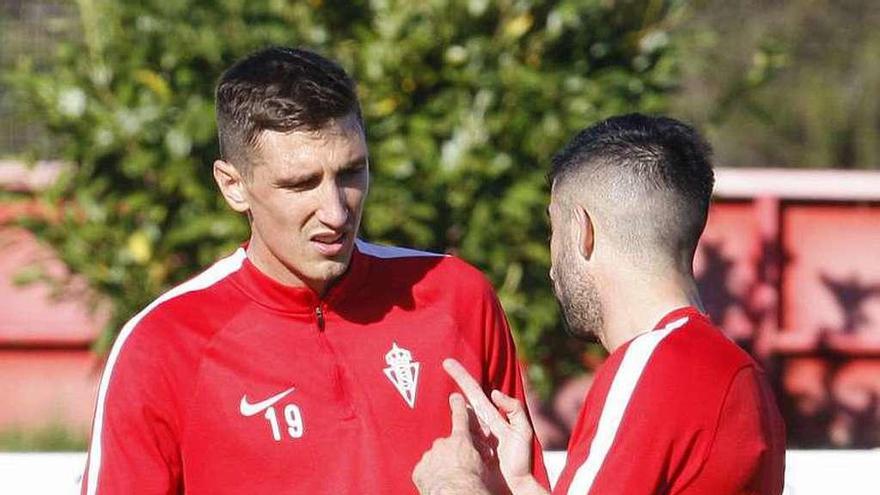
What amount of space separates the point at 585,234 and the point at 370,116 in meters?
3.25

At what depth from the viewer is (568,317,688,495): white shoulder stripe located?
103 inches

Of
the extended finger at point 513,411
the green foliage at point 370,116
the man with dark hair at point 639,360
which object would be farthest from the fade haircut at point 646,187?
the green foliage at point 370,116

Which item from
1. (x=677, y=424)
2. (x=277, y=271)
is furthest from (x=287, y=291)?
(x=677, y=424)

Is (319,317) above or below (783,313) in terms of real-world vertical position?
above

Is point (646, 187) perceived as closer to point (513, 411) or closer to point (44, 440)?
point (513, 411)

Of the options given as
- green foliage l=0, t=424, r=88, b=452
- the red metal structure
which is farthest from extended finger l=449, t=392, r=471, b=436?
green foliage l=0, t=424, r=88, b=452

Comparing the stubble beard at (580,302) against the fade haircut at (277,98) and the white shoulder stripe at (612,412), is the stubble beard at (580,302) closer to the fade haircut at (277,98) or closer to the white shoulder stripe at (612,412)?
the white shoulder stripe at (612,412)

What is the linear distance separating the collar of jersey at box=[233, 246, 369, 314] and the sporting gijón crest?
0.15 metres

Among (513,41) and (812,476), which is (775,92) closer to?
(513,41)

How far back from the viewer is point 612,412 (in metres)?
2.62

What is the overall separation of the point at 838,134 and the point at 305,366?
367 inches

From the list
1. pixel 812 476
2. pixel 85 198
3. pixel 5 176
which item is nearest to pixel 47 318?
pixel 5 176

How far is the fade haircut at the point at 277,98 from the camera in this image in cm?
313

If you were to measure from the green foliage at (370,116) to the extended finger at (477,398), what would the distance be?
271cm
